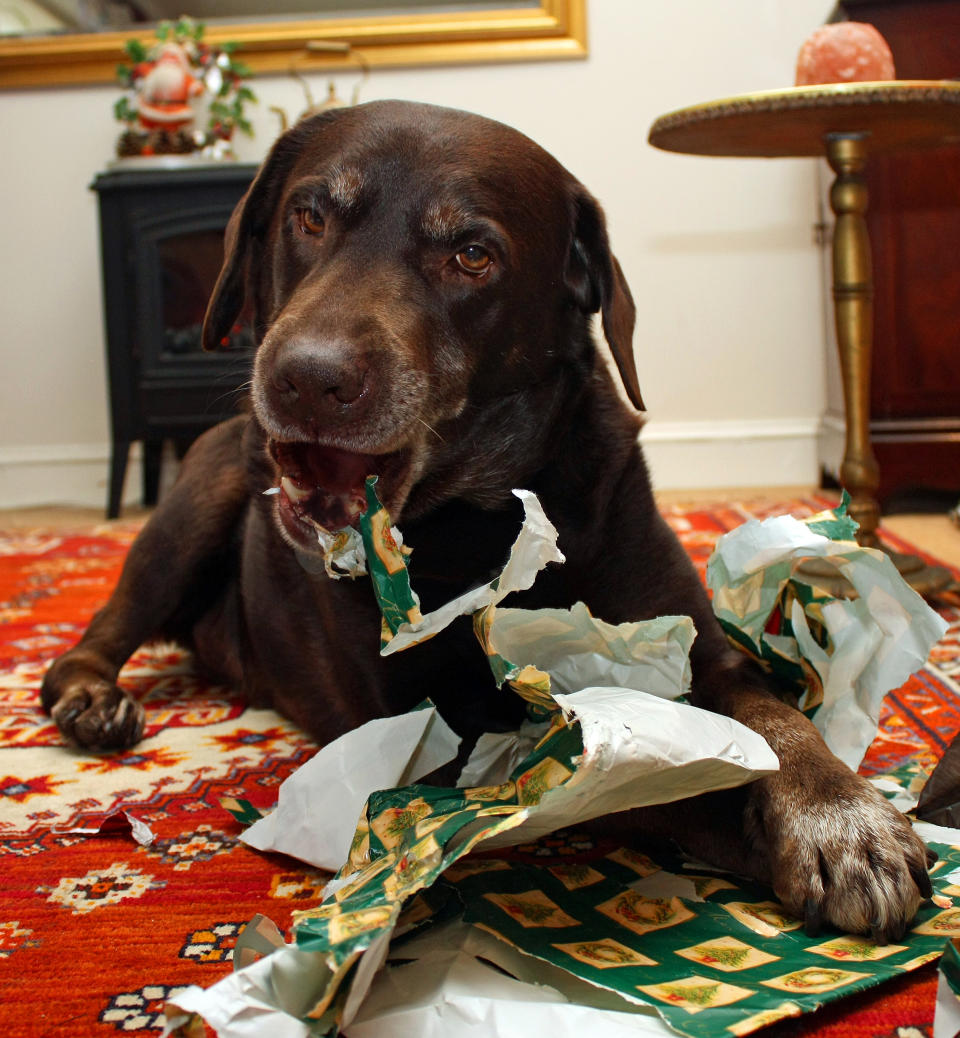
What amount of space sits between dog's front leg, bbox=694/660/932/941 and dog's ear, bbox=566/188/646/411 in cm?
57

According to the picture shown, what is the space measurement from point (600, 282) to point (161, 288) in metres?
3.04

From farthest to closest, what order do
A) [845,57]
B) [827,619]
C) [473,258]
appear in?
1. [845,57]
2. [473,258]
3. [827,619]

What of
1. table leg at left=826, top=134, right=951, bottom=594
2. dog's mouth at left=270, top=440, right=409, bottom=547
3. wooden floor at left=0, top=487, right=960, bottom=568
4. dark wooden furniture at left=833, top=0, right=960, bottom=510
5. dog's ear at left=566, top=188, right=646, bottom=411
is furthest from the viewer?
dark wooden furniture at left=833, top=0, right=960, bottom=510

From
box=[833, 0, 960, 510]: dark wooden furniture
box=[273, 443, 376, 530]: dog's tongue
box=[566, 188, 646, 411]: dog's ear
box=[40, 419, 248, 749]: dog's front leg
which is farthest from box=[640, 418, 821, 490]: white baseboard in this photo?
box=[273, 443, 376, 530]: dog's tongue

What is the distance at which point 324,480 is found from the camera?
1.30 m

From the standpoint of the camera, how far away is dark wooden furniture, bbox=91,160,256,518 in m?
4.12

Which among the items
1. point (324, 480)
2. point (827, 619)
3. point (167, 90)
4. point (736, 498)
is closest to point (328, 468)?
point (324, 480)

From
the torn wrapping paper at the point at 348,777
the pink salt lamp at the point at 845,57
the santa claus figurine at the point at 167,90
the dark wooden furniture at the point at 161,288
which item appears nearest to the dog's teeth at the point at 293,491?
the torn wrapping paper at the point at 348,777

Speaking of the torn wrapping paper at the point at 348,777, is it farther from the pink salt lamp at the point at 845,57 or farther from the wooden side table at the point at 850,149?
the pink salt lamp at the point at 845,57

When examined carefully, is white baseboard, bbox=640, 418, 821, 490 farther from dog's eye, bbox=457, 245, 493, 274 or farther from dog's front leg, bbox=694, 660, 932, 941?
dog's front leg, bbox=694, 660, 932, 941

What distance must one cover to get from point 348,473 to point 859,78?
184cm

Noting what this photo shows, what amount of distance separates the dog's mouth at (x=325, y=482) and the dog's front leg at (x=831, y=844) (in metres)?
0.52

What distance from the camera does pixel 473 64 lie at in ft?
14.7

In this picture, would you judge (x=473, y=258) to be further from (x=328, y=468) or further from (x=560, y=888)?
(x=560, y=888)
